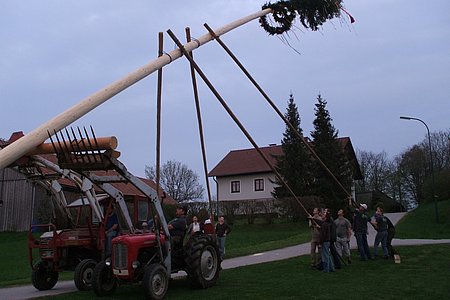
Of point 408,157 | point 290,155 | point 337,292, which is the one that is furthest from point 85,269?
point 408,157

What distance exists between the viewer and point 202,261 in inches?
451

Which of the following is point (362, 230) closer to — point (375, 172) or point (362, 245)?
point (362, 245)

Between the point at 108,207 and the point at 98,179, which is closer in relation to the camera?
the point at 98,179

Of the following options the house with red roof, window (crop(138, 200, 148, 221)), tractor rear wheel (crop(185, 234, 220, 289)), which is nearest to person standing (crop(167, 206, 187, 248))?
tractor rear wheel (crop(185, 234, 220, 289))

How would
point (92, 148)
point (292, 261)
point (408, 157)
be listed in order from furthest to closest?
point (408, 157), point (292, 261), point (92, 148)

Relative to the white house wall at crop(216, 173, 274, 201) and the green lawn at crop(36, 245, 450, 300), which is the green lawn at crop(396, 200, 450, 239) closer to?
the green lawn at crop(36, 245, 450, 300)

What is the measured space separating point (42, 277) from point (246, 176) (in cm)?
4422

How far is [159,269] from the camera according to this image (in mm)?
10078

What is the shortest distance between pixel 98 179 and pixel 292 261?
331 inches

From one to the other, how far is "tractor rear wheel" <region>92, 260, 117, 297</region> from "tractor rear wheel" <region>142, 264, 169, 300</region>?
144 cm

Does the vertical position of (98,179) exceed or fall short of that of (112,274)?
it exceeds it

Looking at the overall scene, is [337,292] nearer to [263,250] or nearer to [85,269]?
[85,269]

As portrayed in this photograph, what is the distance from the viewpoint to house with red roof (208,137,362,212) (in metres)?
55.5

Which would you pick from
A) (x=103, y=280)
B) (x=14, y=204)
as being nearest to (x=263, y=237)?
(x=103, y=280)
